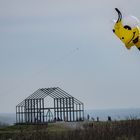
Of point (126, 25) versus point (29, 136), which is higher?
point (126, 25)

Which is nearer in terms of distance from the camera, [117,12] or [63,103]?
[117,12]

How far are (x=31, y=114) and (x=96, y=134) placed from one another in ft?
93.4

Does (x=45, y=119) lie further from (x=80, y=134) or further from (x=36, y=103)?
(x=80, y=134)

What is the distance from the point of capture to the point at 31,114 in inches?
2188

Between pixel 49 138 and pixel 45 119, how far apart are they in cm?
2853

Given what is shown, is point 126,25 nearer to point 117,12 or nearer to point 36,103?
point 117,12

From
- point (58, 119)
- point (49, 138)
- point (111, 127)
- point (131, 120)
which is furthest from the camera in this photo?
point (58, 119)

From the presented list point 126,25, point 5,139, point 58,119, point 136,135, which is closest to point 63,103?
point 58,119

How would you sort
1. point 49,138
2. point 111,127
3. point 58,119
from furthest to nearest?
point 58,119
point 111,127
point 49,138

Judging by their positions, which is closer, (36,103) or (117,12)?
(117,12)

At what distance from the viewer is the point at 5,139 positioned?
107 feet

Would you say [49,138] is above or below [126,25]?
below

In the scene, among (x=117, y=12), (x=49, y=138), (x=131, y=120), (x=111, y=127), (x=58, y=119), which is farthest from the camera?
(x=58, y=119)

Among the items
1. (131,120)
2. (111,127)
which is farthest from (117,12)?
(131,120)
